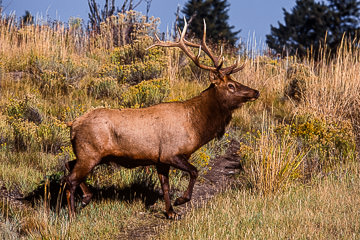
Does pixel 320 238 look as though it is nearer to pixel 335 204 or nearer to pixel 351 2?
pixel 335 204

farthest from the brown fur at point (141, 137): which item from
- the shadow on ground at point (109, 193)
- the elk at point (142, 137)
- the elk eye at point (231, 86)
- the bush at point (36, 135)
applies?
the bush at point (36, 135)

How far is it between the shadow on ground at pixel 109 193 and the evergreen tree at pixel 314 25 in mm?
32831

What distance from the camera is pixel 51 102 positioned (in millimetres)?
10320

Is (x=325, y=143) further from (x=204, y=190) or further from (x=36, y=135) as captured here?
(x=36, y=135)

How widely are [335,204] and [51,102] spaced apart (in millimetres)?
7148

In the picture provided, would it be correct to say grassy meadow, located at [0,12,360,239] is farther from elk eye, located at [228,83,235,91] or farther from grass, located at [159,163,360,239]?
elk eye, located at [228,83,235,91]

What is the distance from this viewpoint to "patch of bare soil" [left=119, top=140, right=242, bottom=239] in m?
5.10

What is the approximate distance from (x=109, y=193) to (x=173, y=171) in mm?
1252

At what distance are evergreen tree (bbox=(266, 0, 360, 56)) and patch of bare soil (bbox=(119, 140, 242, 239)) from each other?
30.4m

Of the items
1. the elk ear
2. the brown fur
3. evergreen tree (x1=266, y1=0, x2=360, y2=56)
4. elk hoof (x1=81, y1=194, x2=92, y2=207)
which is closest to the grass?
the brown fur

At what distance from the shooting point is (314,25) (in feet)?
147

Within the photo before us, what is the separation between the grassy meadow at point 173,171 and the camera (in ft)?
15.8

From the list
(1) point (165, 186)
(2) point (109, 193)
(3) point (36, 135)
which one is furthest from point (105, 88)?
(1) point (165, 186)

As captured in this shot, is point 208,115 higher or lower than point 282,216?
higher
